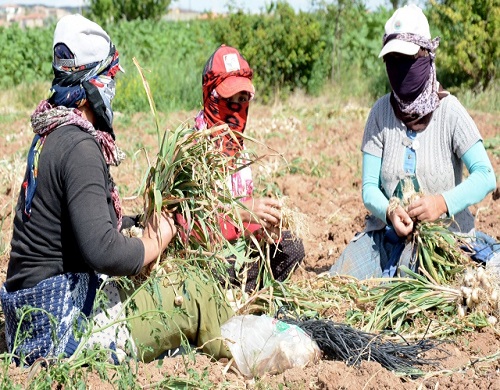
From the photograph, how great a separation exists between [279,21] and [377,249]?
31.7 ft

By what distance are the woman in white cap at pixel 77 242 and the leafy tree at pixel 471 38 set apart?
9.37 meters

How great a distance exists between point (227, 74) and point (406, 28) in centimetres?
91

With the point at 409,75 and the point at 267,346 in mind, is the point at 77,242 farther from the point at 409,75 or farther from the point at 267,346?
the point at 409,75

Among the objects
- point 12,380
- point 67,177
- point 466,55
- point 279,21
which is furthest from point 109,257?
point 279,21

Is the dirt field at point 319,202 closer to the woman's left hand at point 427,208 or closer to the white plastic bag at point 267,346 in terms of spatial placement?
the white plastic bag at point 267,346

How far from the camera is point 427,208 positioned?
3.68 m

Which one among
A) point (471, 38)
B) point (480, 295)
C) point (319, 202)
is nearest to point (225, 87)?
point (480, 295)

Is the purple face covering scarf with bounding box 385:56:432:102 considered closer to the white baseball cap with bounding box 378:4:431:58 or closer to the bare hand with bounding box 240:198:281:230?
the white baseball cap with bounding box 378:4:431:58

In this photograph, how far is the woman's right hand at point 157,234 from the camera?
9.58 ft

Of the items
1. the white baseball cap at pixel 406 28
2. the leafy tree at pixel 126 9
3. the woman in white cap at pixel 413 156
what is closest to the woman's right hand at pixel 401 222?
the woman in white cap at pixel 413 156

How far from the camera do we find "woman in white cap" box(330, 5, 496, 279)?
149 inches

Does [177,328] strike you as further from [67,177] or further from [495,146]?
[495,146]

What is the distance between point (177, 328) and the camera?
2975 mm

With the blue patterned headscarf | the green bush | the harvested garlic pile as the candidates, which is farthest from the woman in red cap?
the green bush
